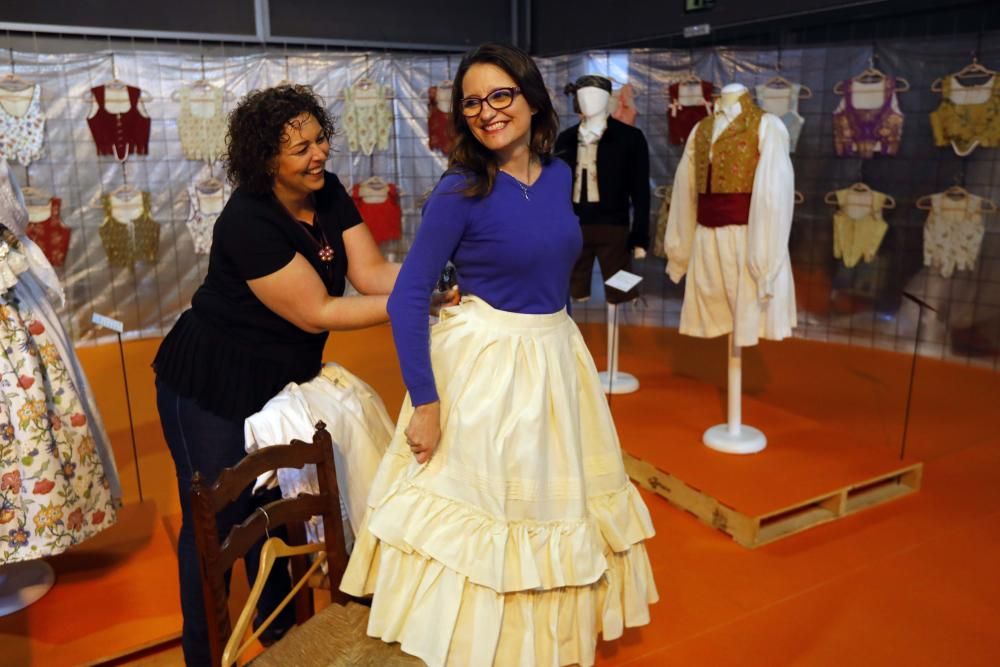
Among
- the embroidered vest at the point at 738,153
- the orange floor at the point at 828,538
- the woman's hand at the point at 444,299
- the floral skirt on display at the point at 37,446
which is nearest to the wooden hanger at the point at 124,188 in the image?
the orange floor at the point at 828,538

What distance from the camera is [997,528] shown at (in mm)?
3021

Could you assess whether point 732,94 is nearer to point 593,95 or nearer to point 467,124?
point 593,95

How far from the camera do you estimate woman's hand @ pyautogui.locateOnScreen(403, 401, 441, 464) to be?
165 cm

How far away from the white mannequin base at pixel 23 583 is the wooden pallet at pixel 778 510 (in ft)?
7.36

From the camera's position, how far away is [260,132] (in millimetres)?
1849

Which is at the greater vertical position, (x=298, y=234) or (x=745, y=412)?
(x=298, y=234)

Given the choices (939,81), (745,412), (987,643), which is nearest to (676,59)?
(939,81)

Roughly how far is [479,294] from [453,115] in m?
0.37

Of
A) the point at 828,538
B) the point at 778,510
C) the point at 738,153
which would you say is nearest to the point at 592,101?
the point at 738,153

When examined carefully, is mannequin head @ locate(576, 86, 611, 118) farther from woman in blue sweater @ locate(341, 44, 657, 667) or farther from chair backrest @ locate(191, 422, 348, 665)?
chair backrest @ locate(191, 422, 348, 665)

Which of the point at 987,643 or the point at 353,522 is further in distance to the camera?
the point at 987,643

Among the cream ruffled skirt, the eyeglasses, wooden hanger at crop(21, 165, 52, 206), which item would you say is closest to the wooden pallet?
the cream ruffled skirt

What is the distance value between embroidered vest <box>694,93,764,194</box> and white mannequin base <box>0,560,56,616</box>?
286 centimetres

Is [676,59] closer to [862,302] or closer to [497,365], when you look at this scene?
[862,302]
